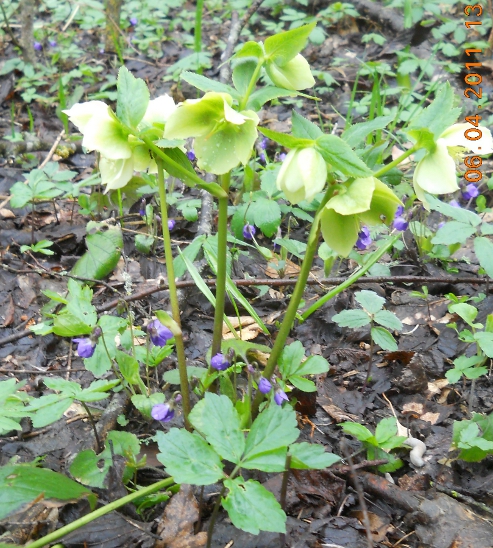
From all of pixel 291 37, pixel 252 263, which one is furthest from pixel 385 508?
pixel 252 263

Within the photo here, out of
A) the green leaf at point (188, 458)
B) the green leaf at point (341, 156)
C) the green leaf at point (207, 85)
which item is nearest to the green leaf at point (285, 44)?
the green leaf at point (207, 85)

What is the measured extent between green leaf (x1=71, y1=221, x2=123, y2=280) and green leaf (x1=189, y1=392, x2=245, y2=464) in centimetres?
123

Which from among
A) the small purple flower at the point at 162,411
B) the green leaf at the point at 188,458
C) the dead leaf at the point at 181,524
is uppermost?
the green leaf at the point at 188,458

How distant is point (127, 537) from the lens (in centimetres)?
114

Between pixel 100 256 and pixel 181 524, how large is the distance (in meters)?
1.26

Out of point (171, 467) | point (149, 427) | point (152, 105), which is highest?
point (152, 105)

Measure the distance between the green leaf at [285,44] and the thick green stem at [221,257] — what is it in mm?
269

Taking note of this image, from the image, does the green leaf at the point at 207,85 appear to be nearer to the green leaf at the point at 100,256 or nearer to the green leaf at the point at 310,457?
the green leaf at the point at 310,457

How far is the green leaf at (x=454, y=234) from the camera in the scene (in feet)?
5.50

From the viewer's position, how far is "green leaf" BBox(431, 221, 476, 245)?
66.0 inches

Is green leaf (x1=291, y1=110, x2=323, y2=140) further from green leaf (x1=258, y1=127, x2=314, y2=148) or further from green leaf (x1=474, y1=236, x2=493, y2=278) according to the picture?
green leaf (x1=474, y1=236, x2=493, y2=278)

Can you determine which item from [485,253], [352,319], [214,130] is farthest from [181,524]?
[485,253]

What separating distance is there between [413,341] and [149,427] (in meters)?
1.02

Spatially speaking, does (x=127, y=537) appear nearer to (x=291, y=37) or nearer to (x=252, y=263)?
(x=291, y=37)
